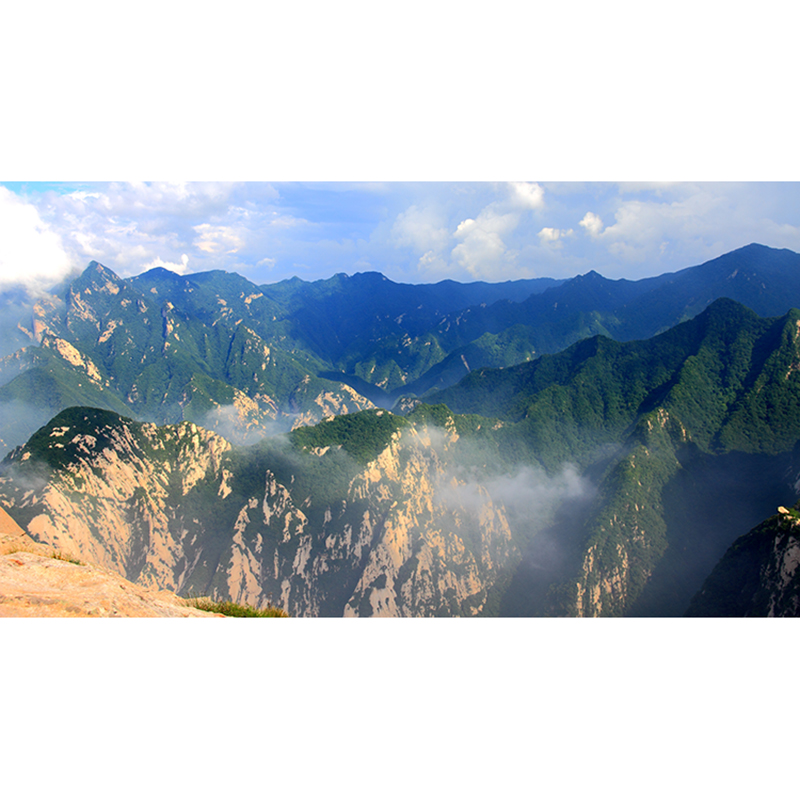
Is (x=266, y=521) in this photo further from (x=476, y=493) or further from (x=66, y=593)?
(x=66, y=593)

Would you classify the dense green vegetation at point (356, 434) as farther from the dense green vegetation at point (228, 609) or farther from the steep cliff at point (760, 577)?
the dense green vegetation at point (228, 609)

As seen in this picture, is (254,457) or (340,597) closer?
(340,597)

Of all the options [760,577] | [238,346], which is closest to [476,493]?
[760,577]

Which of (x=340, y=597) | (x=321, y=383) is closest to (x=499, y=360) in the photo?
(x=321, y=383)

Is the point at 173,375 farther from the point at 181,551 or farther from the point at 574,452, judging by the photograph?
the point at 574,452

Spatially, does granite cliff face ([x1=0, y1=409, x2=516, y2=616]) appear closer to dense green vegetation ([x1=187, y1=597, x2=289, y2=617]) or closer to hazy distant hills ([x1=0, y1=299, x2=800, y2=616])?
hazy distant hills ([x1=0, y1=299, x2=800, y2=616])

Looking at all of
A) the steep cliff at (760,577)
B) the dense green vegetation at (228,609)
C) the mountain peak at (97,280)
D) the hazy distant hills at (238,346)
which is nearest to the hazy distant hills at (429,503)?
the steep cliff at (760,577)
